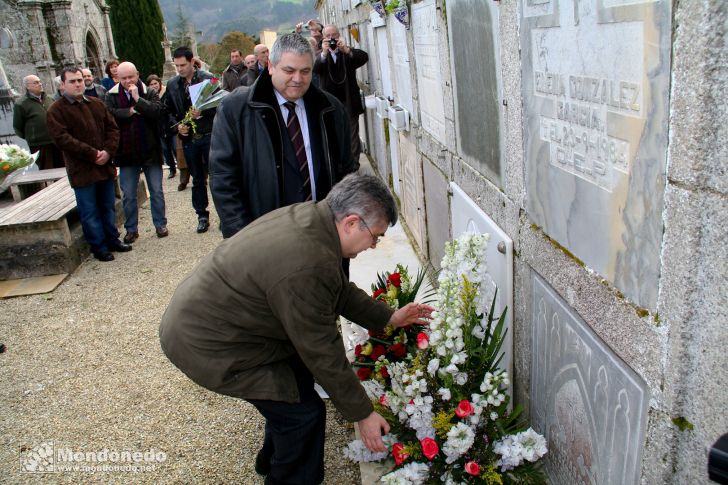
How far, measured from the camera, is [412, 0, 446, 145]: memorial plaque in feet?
12.3

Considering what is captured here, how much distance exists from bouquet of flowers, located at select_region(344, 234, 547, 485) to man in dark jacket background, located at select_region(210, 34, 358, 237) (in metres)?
1.18

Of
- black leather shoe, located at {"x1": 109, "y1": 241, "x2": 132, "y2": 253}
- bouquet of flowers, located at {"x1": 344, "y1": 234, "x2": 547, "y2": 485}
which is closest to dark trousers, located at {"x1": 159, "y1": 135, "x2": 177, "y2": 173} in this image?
black leather shoe, located at {"x1": 109, "y1": 241, "x2": 132, "y2": 253}

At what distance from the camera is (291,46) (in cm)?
313

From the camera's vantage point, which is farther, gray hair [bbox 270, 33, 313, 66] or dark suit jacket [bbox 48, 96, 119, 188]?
dark suit jacket [bbox 48, 96, 119, 188]

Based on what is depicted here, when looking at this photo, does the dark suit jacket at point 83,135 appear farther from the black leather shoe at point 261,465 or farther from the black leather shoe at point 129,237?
the black leather shoe at point 261,465

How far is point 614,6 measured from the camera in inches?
62.6

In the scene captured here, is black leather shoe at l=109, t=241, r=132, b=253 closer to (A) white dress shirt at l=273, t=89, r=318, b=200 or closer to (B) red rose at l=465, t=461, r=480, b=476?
(A) white dress shirt at l=273, t=89, r=318, b=200

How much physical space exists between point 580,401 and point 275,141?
2.00m

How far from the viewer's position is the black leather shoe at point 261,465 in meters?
3.09

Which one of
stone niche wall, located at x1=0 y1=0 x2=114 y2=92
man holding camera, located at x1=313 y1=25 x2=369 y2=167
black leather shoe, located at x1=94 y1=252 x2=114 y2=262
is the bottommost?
black leather shoe, located at x1=94 y1=252 x2=114 y2=262

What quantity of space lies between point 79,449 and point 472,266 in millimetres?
2429

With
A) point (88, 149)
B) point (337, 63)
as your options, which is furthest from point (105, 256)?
point (337, 63)

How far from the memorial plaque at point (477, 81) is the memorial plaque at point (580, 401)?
28.6 inches

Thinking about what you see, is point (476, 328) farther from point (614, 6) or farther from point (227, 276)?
point (614, 6)
